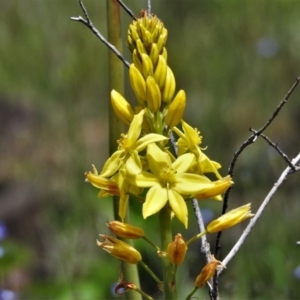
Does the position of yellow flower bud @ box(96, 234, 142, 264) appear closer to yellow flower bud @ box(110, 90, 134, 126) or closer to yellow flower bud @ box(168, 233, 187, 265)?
yellow flower bud @ box(168, 233, 187, 265)

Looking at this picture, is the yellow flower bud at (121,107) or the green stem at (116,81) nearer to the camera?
the yellow flower bud at (121,107)

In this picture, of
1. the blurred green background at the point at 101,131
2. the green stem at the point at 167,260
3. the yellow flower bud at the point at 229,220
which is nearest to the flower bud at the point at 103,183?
the green stem at the point at 167,260

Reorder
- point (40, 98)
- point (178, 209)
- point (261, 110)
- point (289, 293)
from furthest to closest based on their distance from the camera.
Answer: point (40, 98) < point (261, 110) < point (289, 293) < point (178, 209)

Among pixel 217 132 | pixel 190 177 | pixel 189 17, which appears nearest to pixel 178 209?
pixel 190 177

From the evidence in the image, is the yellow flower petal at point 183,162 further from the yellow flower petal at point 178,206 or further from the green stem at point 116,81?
the green stem at point 116,81

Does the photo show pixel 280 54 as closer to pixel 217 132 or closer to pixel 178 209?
pixel 217 132

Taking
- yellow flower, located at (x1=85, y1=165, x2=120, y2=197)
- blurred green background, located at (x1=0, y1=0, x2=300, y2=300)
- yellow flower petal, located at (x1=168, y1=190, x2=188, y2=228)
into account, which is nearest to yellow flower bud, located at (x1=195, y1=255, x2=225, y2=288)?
yellow flower petal, located at (x1=168, y1=190, x2=188, y2=228)
